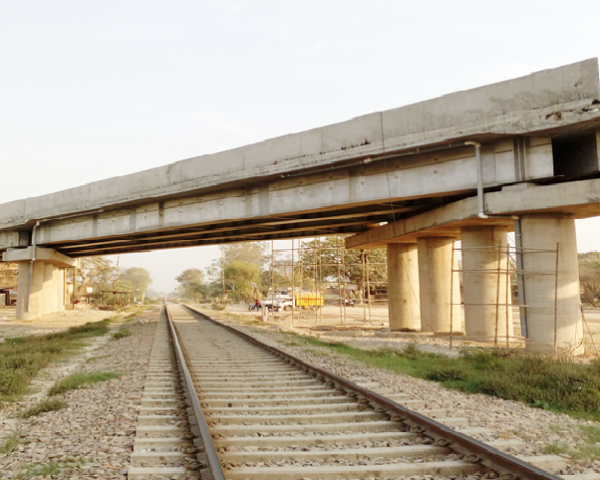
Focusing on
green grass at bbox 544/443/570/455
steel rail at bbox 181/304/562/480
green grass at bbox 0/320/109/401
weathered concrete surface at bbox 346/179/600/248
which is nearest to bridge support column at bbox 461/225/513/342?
weathered concrete surface at bbox 346/179/600/248

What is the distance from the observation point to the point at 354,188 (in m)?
16.1

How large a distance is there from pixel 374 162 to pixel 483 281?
4.96 meters

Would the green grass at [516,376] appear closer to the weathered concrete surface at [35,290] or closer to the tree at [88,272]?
the weathered concrete surface at [35,290]

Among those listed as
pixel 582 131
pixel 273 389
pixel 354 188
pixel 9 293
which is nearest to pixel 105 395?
pixel 273 389

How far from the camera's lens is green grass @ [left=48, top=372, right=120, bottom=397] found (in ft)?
28.9

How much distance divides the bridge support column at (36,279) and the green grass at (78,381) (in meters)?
20.6

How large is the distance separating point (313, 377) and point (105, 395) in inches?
140

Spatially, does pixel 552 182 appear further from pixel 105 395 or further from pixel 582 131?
pixel 105 395

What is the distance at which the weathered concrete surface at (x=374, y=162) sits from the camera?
1277cm

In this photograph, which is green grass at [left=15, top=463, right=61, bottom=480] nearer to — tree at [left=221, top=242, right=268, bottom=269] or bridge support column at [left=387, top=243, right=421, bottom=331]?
bridge support column at [left=387, top=243, right=421, bottom=331]

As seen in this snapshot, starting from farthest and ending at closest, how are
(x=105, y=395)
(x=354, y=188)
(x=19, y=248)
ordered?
(x=19, y=248)
(x=354, y=188)
(x=105, y=395)

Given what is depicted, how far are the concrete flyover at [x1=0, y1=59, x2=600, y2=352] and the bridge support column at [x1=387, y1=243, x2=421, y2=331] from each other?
0.09 meters

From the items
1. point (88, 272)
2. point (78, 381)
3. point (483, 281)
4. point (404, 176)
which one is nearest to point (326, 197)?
point (404, 176)

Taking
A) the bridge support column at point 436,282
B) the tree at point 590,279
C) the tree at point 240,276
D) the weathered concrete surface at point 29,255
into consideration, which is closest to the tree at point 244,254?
the tree at point 240,276
